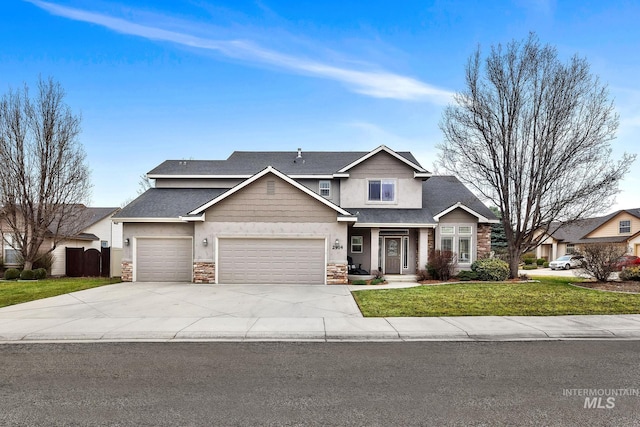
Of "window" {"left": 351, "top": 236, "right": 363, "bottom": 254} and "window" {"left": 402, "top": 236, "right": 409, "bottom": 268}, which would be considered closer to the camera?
"window" {"left": 402, "top": 236, "right": 409, "bottom": 268}

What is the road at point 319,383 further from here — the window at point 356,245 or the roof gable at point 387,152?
the roof gable at point 387,152

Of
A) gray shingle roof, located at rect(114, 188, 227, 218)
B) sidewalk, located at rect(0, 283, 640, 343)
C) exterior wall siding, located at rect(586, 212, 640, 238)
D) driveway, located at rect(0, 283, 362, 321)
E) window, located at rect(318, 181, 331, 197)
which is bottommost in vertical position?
driveway, located at rect(0, 283, 362, 321)

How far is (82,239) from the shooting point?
27.0 metres

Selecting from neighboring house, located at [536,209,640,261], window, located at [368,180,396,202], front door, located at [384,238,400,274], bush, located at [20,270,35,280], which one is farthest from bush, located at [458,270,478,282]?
bush, located at [20,270,35,280]

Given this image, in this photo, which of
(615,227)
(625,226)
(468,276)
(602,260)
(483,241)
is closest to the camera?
(602,260)

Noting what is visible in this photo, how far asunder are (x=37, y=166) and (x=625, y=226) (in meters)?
49.5

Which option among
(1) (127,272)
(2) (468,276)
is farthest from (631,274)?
(1) (127,272)

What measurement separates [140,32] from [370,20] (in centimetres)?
1061

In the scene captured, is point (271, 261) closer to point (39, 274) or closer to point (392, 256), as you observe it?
point (392, 256)

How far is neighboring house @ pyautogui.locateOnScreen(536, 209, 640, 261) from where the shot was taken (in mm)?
33750

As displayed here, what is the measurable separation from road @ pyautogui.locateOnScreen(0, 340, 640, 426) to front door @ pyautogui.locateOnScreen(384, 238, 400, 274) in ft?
41.6

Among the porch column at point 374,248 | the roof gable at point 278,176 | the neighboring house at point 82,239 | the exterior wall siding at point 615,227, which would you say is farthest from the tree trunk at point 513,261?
the exterior wall siding at point 615,227

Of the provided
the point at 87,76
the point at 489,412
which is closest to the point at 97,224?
the point at 87,76

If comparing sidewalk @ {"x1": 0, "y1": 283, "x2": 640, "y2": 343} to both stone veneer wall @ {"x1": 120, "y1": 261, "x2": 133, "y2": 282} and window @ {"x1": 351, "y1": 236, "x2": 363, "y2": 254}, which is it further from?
window @ {"x1": 351, "y1": 236, "x2": 363, "y2": 254}
